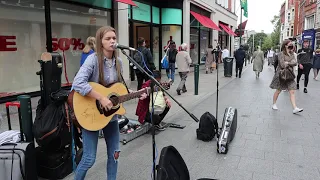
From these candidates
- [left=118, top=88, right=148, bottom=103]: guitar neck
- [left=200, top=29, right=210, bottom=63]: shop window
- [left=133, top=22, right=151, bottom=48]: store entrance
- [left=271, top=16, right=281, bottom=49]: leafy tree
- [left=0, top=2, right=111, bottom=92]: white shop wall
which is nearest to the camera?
[left=118, top=88, right=148, bottom=103]: guitar neck

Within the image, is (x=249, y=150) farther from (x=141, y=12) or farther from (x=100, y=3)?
(x=141, y=12)

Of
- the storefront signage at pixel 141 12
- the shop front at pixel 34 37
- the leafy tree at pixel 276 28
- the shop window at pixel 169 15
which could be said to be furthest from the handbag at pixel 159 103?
the leafy tree at pixel 276 28

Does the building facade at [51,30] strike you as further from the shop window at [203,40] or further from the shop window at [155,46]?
the shop window at [203,40]

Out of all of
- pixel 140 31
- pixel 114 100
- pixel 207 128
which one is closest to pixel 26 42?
pixel 207 128

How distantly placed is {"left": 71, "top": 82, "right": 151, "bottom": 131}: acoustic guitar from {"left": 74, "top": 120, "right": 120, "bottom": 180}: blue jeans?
0.44 ft

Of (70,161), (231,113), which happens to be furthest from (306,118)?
(70,161)

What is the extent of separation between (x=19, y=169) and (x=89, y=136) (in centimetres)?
100

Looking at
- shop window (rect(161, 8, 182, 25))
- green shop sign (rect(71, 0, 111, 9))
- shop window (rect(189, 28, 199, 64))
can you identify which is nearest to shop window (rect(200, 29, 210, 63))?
shop window (rect(189, 28, 199, 64))

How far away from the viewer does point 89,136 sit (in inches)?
111

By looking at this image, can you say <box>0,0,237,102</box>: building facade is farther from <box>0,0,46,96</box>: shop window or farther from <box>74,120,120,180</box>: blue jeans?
<box>74,120,120,180</box>: blue jeans

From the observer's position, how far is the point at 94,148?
9.43 feet

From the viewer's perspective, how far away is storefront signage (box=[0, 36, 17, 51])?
7027mm

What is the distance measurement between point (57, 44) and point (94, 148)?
21.0ft

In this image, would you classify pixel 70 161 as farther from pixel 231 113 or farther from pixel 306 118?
pixel 306 118
